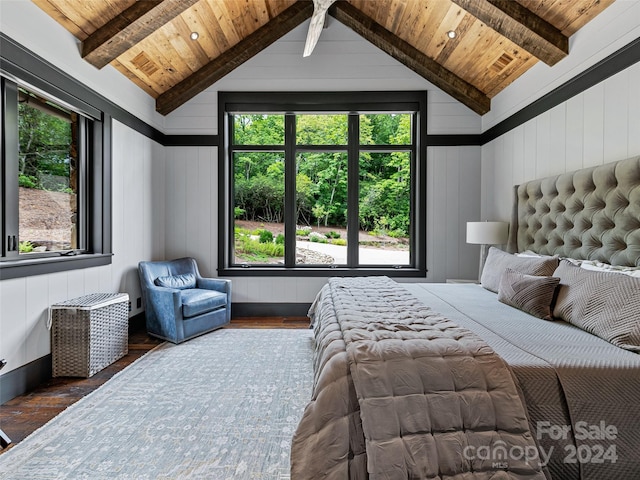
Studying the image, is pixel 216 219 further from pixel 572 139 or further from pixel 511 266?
pixel 572 139

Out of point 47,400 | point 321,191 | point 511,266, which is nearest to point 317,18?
point 321,191

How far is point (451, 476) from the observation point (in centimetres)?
119

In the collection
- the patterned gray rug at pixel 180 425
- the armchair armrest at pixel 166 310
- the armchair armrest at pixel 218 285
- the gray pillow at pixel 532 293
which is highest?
the gray pillow at pixel 532 293

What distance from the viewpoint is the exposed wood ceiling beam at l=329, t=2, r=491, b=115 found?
402cm

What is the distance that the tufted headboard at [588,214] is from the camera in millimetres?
2082

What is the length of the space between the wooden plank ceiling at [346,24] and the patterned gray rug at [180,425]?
2830mm

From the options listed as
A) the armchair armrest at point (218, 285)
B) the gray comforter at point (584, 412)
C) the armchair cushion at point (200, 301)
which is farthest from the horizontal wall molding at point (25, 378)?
the gray comforter at point (584, 412)

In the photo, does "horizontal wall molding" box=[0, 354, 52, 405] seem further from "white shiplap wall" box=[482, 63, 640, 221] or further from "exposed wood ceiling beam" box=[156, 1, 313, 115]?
"white shiplap wall" box=[482, 63, 640, 221]

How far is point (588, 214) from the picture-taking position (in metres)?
2.39

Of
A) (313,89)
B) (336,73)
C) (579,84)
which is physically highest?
(336,73)

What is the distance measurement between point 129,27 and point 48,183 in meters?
1.47

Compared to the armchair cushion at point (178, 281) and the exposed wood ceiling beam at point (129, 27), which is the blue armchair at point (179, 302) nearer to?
the armchair cushion at point (178, 281)

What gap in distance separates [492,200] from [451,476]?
3646mm

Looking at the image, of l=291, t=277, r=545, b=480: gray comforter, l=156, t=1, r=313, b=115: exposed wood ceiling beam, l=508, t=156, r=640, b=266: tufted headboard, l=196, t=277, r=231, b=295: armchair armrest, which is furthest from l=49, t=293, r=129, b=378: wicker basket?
l=508, t=156, r=640, b=266: tufted headboard
